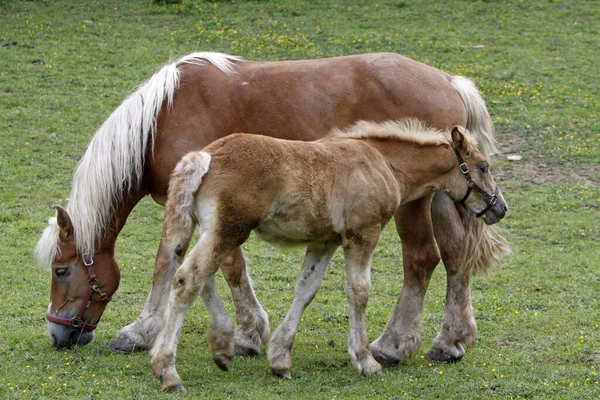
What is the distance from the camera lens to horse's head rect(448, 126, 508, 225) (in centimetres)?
671

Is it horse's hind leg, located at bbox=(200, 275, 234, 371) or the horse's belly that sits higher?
the horse's belly

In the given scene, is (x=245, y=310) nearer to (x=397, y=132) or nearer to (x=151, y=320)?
(x=151, y=320)

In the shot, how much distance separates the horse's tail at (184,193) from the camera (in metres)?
5.74

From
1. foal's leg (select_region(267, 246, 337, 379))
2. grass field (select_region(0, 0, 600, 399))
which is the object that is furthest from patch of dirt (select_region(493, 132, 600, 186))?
foal's leg (select_region(267, 246, 337, 379))

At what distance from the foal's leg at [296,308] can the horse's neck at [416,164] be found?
2.46ft

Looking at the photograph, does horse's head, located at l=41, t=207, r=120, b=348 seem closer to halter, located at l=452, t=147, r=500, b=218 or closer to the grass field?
the grass field

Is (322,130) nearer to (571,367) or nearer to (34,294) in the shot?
(571,367)

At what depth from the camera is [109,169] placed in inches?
274

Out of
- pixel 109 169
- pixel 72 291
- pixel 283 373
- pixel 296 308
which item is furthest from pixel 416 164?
pixel 72 291

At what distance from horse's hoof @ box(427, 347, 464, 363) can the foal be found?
884mm

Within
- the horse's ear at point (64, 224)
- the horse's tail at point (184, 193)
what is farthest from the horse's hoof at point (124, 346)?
the horse's tail at point (184, 193)

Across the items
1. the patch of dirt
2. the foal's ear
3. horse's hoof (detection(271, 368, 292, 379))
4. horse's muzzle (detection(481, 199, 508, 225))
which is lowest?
the patch of dirt

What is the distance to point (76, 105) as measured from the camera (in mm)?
14883

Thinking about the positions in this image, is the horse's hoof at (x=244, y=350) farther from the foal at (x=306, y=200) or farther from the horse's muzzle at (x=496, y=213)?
the horse's muzzle at (x=496, y=213)
